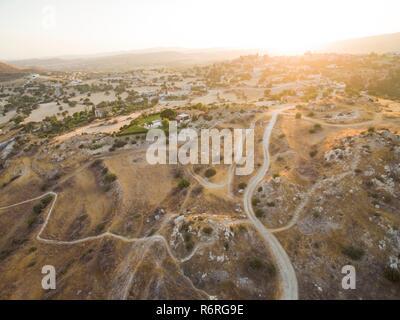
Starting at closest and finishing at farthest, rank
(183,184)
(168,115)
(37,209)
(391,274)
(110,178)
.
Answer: (391,274) → (183,184) → (37,209) → (110,178) → (168,115)

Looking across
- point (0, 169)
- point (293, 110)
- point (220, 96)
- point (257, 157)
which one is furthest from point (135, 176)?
point (220, 96)

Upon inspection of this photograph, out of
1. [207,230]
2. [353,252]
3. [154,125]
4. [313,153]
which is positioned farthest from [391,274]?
[154,125]

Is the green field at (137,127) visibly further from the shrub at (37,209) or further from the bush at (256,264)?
the bush at (256,264)

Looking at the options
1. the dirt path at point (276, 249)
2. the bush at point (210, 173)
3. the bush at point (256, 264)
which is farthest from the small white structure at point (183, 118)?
the bush at point (256, 264)

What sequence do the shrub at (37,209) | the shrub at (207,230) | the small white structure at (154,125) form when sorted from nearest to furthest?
the shrub at (207,230) → the shrub at (37,209) → the small white structure at (154,125)

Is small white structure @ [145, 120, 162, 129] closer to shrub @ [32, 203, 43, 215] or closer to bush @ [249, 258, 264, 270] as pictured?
shrub @ [32, 203, 43, 215]

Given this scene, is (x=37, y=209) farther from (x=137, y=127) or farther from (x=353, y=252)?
(x=353, y=252)

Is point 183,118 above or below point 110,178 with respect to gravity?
above

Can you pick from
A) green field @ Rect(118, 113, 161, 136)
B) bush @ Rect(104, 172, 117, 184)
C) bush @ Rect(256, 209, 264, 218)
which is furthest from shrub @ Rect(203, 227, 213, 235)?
green field @ Rect(118, 113, 161, 136)
